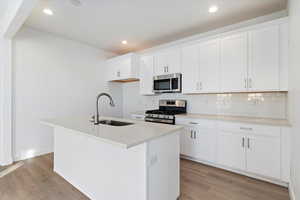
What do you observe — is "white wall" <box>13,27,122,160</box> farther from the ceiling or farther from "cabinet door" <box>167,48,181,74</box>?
"cabinet door" <box>167,48,181,74</box>

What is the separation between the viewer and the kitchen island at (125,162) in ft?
4.27

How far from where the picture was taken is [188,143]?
114 inches

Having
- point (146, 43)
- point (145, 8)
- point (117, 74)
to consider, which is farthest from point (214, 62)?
point (117, 74)

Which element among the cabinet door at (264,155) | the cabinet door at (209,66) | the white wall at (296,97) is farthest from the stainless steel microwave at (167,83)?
the white wall at (296,97)

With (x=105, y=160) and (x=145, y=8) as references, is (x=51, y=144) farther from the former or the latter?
(x=145, y=8)

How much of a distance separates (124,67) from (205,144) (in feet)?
9.01

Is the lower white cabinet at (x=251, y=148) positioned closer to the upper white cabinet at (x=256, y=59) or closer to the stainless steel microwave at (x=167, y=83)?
the upper white cabinet at (x=256, y=59)

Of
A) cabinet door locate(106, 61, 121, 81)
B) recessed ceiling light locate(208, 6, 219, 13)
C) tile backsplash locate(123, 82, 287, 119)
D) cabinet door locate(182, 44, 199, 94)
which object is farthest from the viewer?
cabinet door locate(106, 61, 121, 81)

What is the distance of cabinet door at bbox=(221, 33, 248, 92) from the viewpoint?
2484 mm

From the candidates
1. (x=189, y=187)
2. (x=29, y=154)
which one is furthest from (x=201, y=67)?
(x=29, y=154)

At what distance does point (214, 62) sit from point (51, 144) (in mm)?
3944

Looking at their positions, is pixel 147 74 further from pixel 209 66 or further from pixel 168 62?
pixel 209 66

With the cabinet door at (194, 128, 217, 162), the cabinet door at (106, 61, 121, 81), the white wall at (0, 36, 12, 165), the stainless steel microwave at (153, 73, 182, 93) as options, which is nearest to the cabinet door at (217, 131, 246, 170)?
the cabinet door at (194, 128, 217, 162)

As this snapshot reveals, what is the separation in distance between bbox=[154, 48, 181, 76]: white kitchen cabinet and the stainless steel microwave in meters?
0.10
